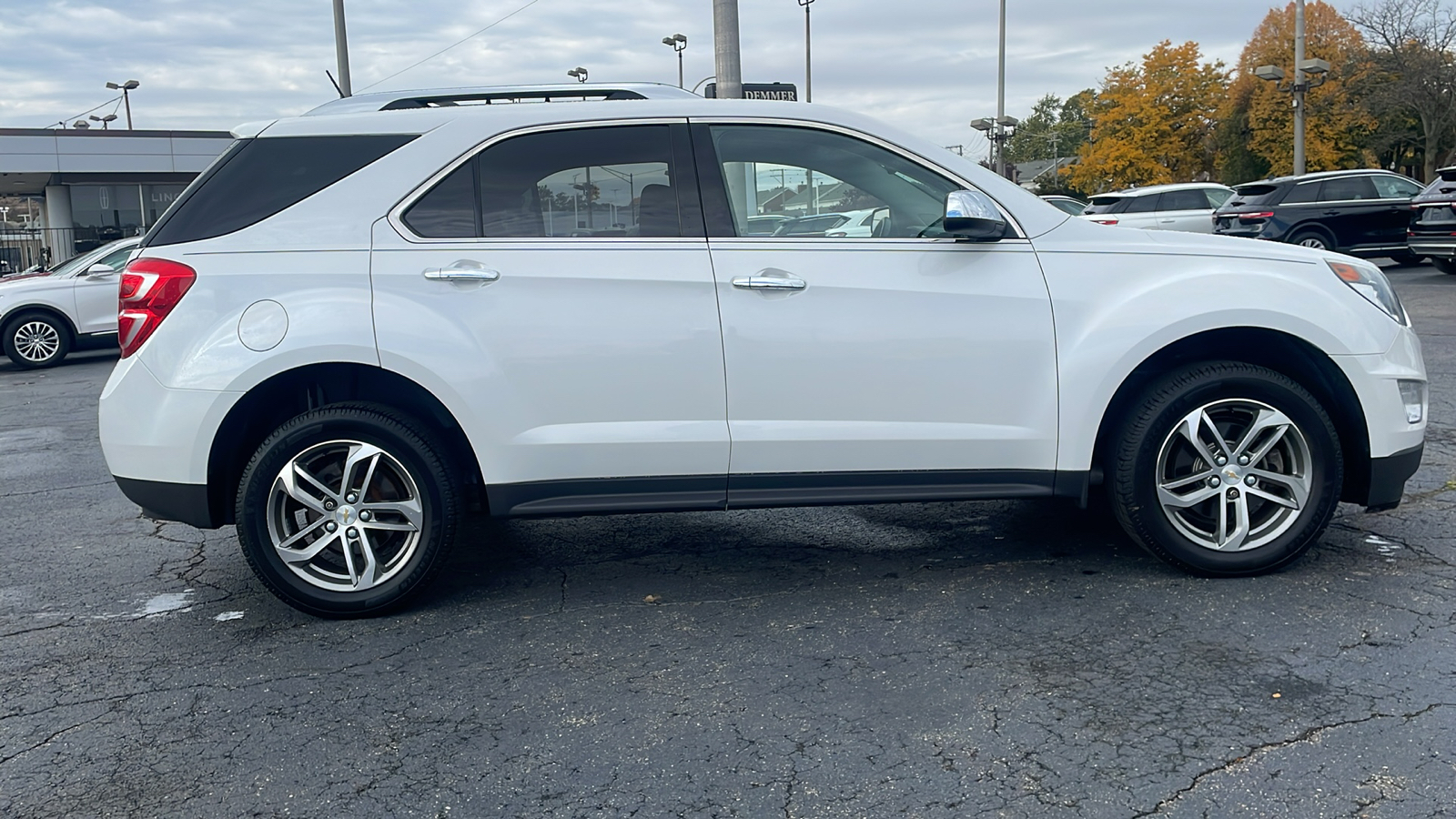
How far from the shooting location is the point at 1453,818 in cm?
268

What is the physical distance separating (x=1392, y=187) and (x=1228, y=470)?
18.1 m

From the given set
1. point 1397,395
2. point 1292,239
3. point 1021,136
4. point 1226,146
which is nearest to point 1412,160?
point 1226,146

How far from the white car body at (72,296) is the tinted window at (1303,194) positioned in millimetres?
17294

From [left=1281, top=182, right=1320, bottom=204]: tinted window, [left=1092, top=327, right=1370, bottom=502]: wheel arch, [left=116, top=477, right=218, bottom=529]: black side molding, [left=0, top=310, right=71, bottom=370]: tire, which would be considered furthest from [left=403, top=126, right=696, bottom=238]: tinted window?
[left=1281, top=182, right=1320, bottom=204]: tinted window

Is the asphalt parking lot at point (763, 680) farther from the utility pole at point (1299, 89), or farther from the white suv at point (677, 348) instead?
the utility pole at point (1299, 89)

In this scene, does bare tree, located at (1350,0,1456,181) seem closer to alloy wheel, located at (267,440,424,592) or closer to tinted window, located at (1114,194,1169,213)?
tinted window, located at (1114,194,1169,213)

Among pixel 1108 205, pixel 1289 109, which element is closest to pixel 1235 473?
pixel 1108 205

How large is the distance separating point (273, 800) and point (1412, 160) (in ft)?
190

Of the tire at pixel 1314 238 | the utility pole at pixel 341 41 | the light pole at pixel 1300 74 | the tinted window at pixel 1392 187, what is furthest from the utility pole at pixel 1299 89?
the utility pole at pixel 341 41

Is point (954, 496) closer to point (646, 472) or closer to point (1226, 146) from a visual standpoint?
point (646, 472)

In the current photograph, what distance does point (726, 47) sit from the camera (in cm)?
1116

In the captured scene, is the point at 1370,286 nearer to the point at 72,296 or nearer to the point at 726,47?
the point at 726,47

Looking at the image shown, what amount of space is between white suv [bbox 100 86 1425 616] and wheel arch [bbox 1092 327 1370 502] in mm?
17

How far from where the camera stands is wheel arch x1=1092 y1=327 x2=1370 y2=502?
4.39 meters
